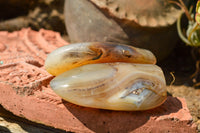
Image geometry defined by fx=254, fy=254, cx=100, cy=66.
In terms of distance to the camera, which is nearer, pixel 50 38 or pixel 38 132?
pixel 38 132

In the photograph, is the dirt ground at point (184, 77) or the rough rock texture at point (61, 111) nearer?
the rough rock texture at point (61, 111)

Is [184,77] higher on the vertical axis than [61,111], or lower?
lower

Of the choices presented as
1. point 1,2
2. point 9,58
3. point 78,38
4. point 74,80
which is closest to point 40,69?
point 9,58

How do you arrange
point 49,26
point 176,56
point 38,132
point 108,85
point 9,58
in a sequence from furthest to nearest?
1. point 49,26
2. point 176,56
3. point 9,58
4. point 38,132
5. point 108,85

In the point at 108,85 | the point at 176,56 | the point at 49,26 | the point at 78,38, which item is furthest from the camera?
the point at 49,26

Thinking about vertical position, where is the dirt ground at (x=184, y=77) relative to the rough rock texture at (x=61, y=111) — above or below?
below

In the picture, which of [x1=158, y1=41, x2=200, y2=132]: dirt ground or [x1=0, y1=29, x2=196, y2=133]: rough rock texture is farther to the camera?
[x1=158, y1=41, x2=200, y2=132]: dirt ground

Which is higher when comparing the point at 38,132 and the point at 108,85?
the point at 108,85

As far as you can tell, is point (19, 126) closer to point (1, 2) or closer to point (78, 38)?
point (78, 38)
